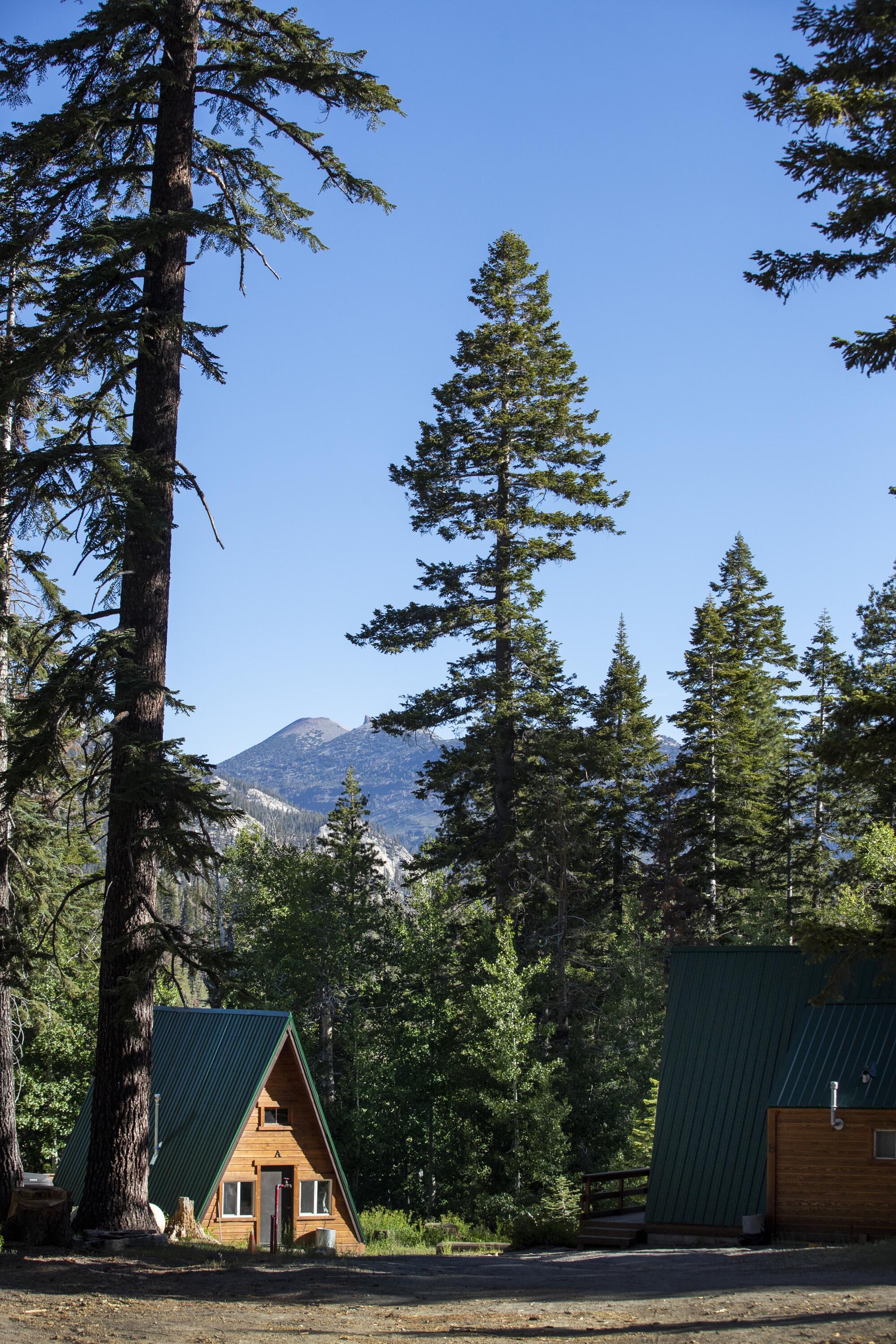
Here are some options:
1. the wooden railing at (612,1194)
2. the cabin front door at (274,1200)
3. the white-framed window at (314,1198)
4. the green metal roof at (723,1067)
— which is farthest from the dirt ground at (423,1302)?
the white-framed window at (314,1198)

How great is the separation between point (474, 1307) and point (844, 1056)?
11799mm

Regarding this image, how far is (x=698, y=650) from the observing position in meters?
42.1

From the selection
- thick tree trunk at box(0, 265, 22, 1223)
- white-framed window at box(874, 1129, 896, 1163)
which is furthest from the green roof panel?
white-framed window at box(874, 1129, 896, 1163)

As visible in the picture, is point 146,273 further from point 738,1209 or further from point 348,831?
point 348,831

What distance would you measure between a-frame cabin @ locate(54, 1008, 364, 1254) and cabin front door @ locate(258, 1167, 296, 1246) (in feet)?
0.08

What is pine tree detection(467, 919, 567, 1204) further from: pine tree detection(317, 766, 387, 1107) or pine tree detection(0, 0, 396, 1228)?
pine tree detection(0, 0, 396, 1228)

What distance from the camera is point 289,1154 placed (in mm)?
25984

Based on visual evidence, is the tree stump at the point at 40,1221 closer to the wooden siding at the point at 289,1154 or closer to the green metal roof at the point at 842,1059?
the green metal roof at the point at 842,1059

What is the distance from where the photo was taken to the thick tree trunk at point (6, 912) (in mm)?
16594

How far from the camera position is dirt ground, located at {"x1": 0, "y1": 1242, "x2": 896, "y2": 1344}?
26.7 feet

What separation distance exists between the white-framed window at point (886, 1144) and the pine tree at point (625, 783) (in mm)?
19859

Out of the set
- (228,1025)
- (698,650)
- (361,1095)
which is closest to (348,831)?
(361,1095)

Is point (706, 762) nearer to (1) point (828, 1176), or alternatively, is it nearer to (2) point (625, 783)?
(2) point (625, 783)

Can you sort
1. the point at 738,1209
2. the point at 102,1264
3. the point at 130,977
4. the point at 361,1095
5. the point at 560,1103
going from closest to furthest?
the point at 102,1264 < the point at 130,977 < the point at 738,1209 < the point at 560,1103 < the point at 361,1095
